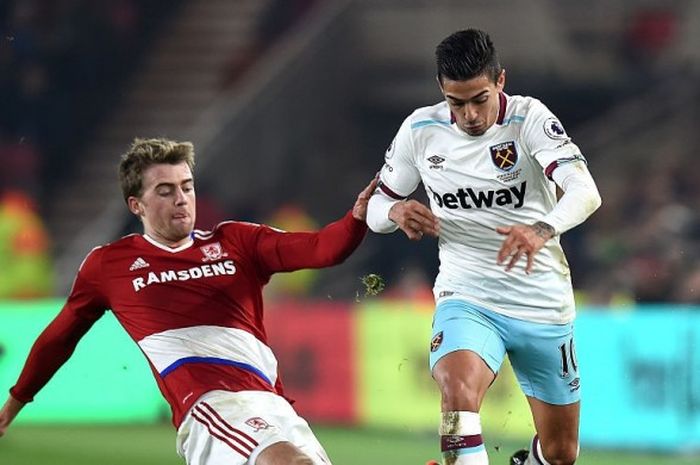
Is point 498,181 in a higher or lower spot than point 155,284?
higher

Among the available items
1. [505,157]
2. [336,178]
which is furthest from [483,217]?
[336,178]

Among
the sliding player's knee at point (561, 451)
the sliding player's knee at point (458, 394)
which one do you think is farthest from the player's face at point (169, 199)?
the sliding player's knee at point (561, 451)

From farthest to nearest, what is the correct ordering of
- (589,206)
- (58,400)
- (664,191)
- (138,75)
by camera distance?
(138,75) < (664,191) < (58,400) < (589,206)

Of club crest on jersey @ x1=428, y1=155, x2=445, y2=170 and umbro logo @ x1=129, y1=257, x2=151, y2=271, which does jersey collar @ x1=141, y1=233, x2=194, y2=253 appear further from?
club crest on jersey @ x1=428, y1=155, x2=445, y2=170

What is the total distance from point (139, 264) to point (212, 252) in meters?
0.31

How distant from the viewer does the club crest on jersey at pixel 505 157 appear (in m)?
6.76

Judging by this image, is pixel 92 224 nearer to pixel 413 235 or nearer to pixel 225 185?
pixel 225 185

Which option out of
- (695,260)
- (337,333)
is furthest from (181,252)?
(695,260)

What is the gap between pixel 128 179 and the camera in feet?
22.4

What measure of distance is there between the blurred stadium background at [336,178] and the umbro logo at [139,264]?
4.59 meters

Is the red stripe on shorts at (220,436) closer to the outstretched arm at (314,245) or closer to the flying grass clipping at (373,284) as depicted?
the outstretched arm at (314,245)

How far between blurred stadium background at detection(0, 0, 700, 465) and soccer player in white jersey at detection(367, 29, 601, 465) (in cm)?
419

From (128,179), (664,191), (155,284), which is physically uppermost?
(664,191)

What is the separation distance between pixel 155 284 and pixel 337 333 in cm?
708
